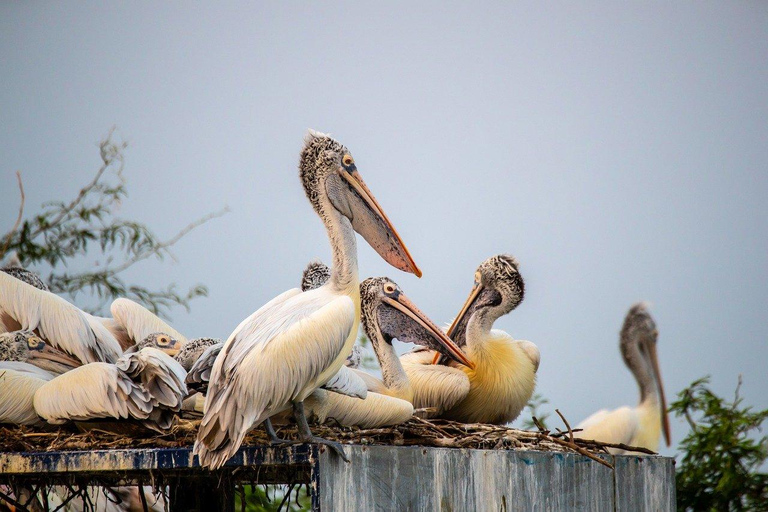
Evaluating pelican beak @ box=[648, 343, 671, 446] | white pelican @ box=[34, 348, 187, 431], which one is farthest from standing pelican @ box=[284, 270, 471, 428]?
pelican beak @ box=[648, 343, 671, 446]

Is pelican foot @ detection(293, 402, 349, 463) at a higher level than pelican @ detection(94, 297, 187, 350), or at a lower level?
lower

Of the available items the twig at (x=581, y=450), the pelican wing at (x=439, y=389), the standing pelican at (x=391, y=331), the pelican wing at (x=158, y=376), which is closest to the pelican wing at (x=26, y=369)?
the pelican wing at (x=158, y=376)

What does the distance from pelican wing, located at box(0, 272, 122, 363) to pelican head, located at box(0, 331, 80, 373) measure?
0.06 metres

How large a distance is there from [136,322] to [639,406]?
365 cm

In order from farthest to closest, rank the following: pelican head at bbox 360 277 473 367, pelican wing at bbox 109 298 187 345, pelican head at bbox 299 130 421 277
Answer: pelican wing at bbox 109 298 187 345, pelican head at bbox 360 277 473 367, pelican head at bbox 299 130 421 277

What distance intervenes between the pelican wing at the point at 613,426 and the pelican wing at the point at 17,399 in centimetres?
344

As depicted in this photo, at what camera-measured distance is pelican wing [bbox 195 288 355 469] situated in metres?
3.41

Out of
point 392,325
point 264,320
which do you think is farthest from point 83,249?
point 264,320

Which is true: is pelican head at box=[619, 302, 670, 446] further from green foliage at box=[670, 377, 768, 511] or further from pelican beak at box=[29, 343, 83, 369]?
pelican beak at box=[29, 343, 83, 369]

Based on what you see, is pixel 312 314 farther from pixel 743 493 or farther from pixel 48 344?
pixel 743 493

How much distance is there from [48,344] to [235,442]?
2.72m

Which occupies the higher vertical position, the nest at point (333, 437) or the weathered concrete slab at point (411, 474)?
the nest at point (333, 437)

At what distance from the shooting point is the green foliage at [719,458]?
7305 millimetres

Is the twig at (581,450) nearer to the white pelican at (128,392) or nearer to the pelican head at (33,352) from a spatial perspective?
the white pelican at (128,392)
